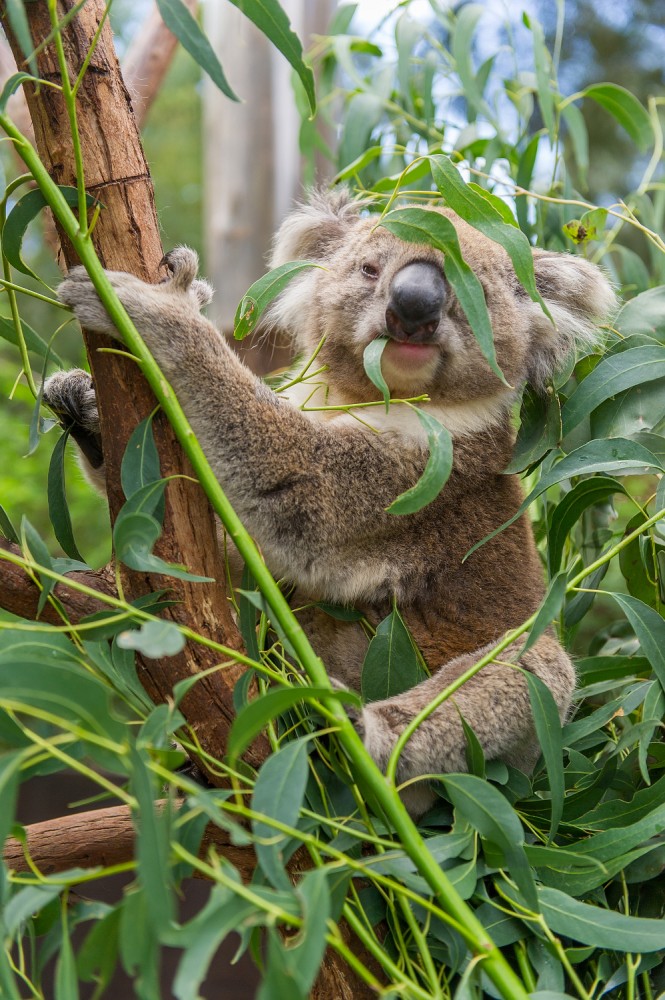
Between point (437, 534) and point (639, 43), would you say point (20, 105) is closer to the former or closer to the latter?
point (437, 534)

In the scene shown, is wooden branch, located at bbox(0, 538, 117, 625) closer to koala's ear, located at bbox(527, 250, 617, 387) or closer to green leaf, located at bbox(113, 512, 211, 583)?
green leaf, located at bbox(113, 512, 211, 583)

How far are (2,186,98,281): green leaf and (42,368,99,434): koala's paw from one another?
1.44 ft

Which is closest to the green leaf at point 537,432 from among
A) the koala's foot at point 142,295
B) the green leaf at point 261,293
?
the green leaf at point 261,293

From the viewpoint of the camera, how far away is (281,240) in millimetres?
2732

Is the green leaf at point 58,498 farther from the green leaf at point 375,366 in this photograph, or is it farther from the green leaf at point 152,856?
the green leaf at point 152,856

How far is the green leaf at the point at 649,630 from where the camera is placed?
5.61 feet

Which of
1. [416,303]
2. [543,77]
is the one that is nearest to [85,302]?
[416,303]

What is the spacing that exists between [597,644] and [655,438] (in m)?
1.05

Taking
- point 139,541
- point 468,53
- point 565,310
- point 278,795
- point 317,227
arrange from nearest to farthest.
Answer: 1. point 278,795
2. point 139,541
3. point 565,310
4. point 317,227
5. point 468,53

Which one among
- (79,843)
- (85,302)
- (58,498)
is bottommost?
(79,843)

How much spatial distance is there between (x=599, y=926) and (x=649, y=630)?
521mm

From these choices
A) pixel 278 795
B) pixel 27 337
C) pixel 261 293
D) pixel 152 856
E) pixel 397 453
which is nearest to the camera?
pixel 152 856

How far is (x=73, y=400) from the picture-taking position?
210 cm

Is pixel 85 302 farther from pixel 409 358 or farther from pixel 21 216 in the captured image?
pixel 409 358
